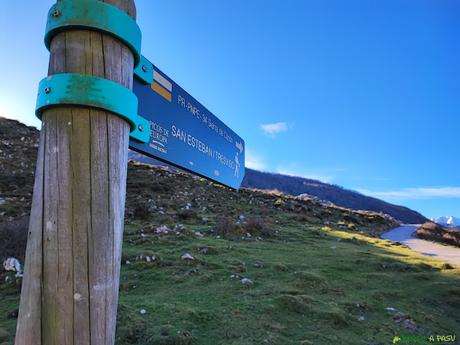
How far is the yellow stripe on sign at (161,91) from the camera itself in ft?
5.81

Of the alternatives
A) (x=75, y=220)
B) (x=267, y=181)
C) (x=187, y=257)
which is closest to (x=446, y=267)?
(x=187, y=257)

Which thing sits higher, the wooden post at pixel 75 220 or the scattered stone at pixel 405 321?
the wooden post at pixel 75 220

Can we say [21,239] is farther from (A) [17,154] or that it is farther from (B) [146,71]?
(A) [17,154]

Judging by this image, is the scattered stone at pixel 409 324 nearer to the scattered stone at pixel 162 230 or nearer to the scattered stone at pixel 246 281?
the scattered stone at pixel 246 281

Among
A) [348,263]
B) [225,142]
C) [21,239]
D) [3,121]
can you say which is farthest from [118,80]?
[3,121]

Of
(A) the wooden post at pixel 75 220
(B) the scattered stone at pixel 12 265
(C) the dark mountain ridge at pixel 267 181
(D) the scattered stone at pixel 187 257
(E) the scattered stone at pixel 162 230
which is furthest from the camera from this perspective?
(C) the dark mountain ridge at pixel 267 181

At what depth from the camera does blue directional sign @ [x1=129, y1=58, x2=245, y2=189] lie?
5.59 feet

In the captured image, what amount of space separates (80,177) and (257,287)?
6.17 meters

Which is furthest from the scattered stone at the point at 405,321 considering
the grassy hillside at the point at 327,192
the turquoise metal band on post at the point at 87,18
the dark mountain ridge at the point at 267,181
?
the grassy hillside at the point at 327,192

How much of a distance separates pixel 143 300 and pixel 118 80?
532cm

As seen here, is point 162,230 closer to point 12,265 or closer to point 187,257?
point 187,257

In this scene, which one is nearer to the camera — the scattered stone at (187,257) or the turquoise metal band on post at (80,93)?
the turquoise metal band on post at (80,93)

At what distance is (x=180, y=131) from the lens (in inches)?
78.3

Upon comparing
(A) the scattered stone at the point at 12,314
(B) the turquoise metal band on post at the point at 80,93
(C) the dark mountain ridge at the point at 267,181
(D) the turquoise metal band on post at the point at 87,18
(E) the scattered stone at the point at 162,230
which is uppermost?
(C) the dark mountain ridge at the point at 267,181
